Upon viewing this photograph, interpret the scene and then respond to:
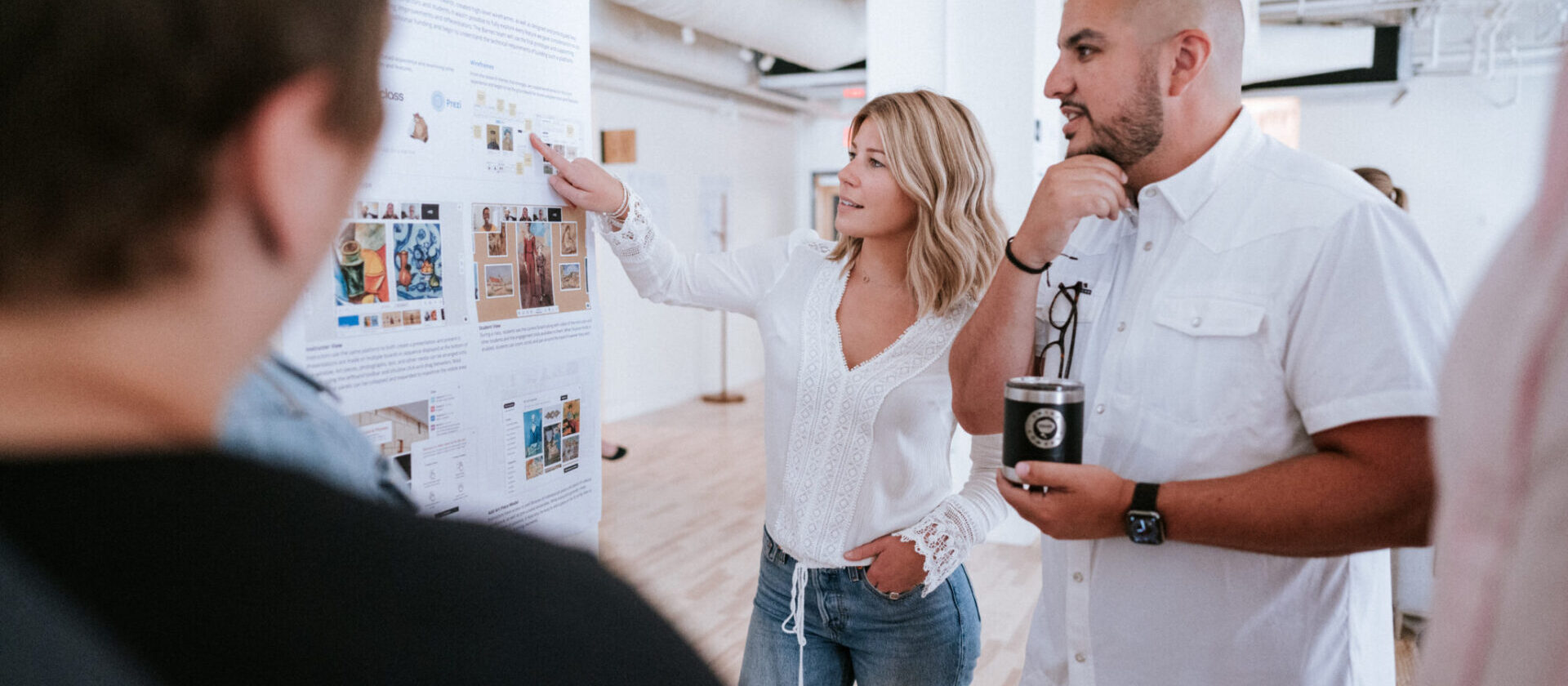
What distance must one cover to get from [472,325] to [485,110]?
1.12 ft

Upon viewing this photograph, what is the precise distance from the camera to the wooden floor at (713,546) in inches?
147

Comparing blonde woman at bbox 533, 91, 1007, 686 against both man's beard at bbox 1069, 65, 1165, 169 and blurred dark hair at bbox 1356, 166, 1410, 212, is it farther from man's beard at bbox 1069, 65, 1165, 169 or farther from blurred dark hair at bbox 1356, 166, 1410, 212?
blurred dark hair at bbox 1356, 166, 1410, 212

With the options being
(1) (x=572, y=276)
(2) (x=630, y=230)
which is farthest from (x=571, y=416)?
(2) (x=630, y=230)

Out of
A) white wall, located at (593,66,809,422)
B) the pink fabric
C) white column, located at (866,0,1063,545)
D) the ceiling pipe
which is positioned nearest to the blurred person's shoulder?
the pink fabric

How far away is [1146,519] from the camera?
1265 mm

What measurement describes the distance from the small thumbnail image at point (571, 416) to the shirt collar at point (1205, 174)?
3.51 ft

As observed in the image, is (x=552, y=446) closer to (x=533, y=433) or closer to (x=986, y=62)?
(x=533, y=433)

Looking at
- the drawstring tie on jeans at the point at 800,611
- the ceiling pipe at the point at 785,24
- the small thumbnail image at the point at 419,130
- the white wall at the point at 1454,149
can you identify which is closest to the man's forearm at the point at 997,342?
the drawstring tie on jeans at the point at 800,611

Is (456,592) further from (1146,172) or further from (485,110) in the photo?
(1146,172)

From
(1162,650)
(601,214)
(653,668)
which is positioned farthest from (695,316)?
(653,668)

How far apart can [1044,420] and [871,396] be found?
63 centimetres

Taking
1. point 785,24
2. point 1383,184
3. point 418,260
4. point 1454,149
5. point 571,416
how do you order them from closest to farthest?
point 418,260 < point 571,416 < point 1383,184 < point 785,24 < point 1454,149

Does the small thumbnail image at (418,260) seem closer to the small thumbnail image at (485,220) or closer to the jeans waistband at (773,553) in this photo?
the small thumbnail image at (485,220)

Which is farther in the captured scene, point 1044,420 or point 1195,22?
point 1195,22
